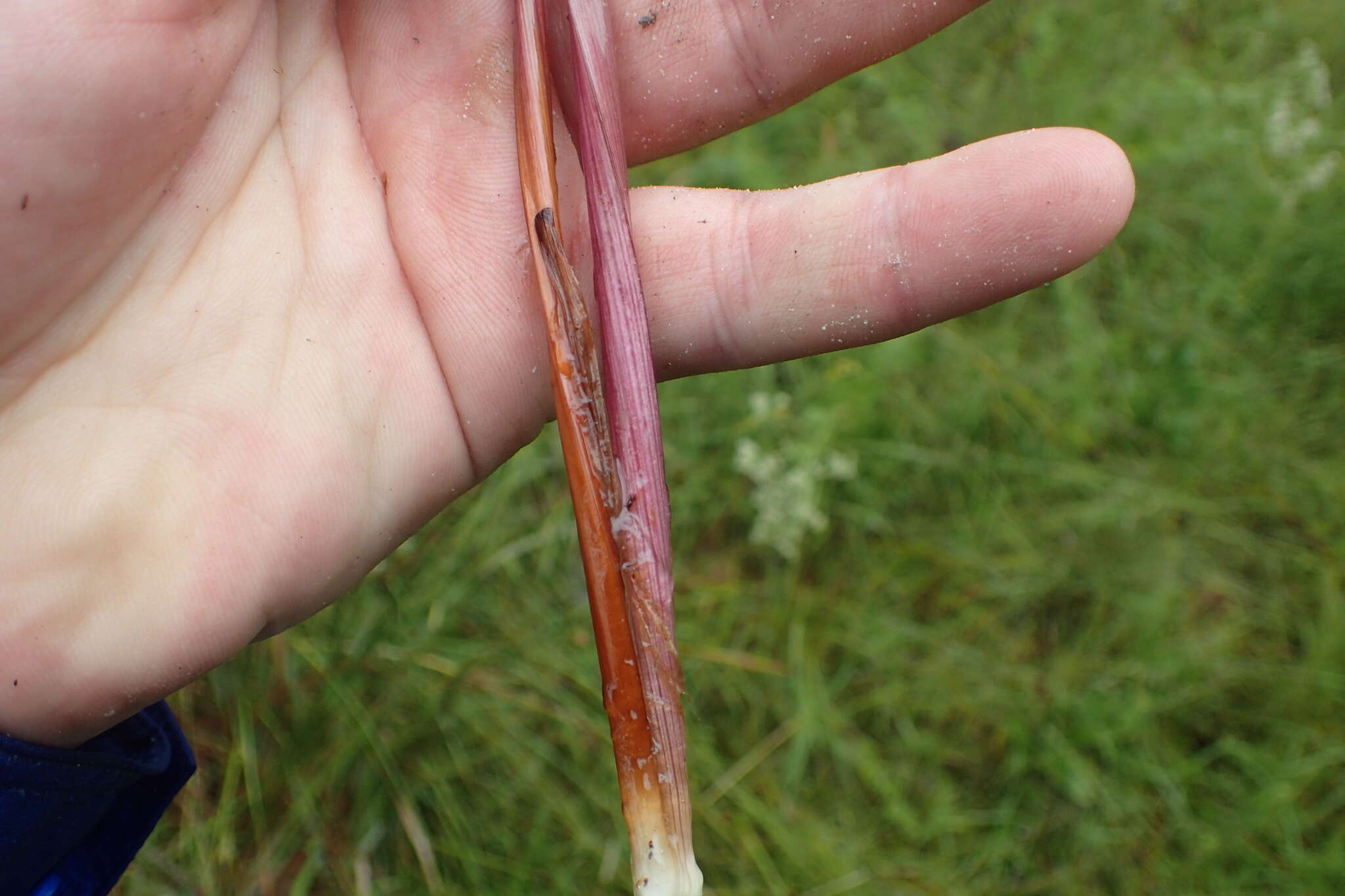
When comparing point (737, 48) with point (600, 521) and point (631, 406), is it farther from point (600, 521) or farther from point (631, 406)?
point (600, 521)

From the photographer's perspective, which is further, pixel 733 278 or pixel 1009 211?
pixel 733 278

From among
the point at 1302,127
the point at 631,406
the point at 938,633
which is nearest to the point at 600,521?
the point at 631,406

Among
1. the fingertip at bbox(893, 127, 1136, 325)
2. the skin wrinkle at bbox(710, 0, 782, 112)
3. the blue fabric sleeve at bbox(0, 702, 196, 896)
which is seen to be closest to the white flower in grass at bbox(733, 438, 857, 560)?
the fingertip at bbox(893, 127, 1136, 325)

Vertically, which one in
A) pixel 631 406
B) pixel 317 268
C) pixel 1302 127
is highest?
pixel 317 268

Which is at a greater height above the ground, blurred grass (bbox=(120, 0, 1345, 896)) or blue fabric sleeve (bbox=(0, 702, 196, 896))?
blue fabric sleeve (bbox=(0, 702, 196, 896))

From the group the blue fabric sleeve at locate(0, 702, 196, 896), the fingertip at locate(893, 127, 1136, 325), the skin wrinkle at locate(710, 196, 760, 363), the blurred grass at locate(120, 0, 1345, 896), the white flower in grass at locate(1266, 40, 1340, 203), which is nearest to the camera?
the blue fabric sleeve at locate(0, 702, 196, 896)

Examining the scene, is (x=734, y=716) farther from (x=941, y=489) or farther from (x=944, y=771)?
(x=941, y=489)

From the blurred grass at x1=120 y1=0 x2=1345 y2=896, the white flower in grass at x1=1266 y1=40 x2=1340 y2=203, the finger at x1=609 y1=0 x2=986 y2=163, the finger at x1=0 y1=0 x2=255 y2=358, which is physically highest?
the finger at x1=0 y1=0 x2=255 y2=358

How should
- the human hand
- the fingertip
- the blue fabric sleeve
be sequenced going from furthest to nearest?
the fingertip < the human hand < the blue fabric sleeve

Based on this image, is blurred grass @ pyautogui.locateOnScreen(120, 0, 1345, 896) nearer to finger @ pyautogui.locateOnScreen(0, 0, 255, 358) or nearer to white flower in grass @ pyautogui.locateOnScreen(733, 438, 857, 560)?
white flower in grass @ pyautogui.locateOnScreen(733, 438, 857, 560)
